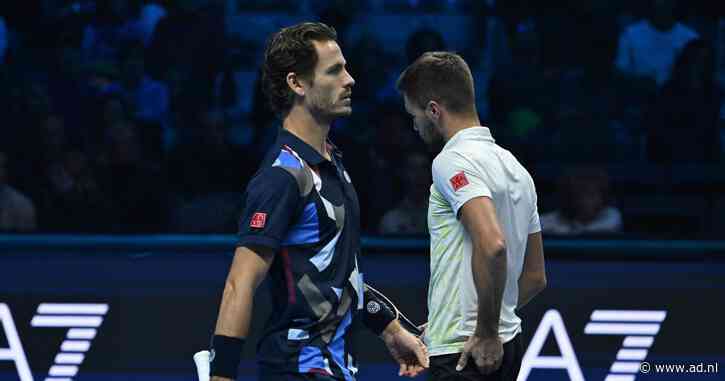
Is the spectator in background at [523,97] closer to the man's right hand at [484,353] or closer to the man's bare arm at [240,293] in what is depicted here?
the man's right hand at [484,353]

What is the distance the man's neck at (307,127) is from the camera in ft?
10.8

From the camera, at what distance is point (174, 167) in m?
6.45

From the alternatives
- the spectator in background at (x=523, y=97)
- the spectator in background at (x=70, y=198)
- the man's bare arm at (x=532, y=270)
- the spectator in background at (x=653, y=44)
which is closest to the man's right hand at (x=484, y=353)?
the man's bare arm at (x=532, y=270)

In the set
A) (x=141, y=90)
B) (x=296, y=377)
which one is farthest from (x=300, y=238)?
(x=141, y=90)

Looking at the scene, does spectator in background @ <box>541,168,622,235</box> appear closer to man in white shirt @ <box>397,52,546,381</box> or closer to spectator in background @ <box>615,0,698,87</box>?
spectator in background @ <box>615,0,698,87</box>

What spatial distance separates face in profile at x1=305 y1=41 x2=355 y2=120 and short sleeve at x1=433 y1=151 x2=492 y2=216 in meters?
0.33

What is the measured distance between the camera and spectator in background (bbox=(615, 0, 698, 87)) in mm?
7090

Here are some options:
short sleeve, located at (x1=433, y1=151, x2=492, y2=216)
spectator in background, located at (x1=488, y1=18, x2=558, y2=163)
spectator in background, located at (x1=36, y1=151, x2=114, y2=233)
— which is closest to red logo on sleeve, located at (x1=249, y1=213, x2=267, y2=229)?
short sleeve, located at (x1=433, y1=151, x2=492, y2=216)

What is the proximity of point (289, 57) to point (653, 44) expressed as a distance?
A: 14.3ft

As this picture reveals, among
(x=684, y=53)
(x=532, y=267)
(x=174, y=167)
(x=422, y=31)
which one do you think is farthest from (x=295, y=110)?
(x=684, y=53)

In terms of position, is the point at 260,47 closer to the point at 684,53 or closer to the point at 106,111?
the point at 106,111

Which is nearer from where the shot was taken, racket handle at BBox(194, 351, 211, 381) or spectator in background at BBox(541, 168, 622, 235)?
racket handle at BBox(194, 351, 211, 381)

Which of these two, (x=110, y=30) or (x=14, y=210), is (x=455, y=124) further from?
(x=110, y=30)

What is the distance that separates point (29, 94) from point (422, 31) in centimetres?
231
